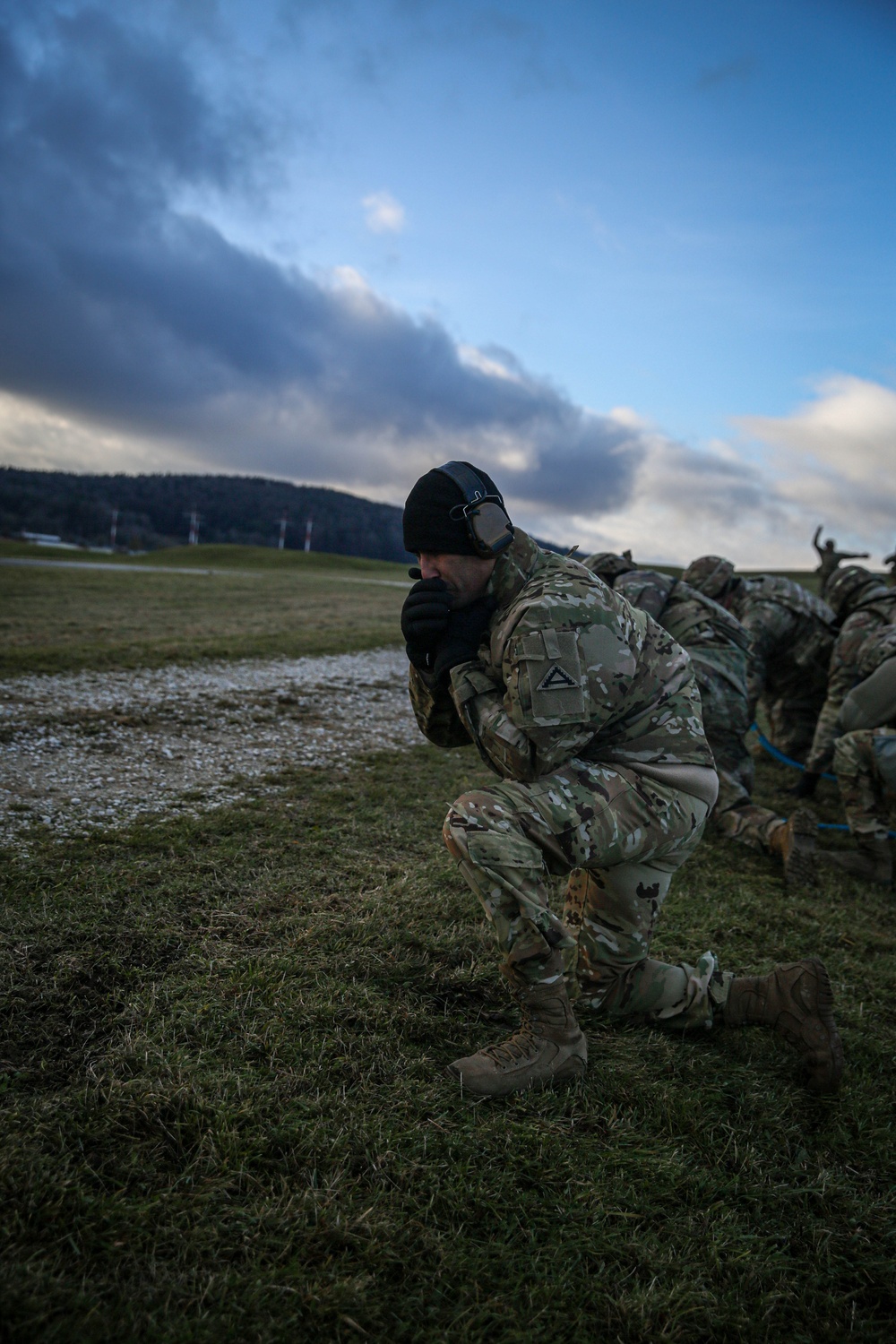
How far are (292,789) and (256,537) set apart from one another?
5299 inches

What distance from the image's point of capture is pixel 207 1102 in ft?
7.81

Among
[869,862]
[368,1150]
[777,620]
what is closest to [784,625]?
[777,620]

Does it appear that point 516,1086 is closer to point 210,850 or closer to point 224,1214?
point 224,1214

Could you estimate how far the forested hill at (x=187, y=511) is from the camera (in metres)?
113

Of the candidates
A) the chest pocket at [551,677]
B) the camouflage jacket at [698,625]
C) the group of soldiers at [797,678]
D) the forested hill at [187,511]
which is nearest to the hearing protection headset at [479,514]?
the chest pocket at [551,677]

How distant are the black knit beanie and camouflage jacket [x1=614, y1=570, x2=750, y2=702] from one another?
328 centimetres

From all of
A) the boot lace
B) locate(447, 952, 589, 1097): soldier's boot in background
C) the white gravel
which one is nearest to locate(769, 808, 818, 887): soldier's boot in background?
locate(447, 952, 589, 1097): soldier's boot in background

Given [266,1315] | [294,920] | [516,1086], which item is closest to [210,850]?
[294,920]

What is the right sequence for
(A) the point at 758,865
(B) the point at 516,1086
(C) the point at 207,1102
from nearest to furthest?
(C) the point at 207,1102 < (B) the point at 516,1086 < (A) the point at 758,865

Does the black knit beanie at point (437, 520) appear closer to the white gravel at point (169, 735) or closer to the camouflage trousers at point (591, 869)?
the camouflage trousers at point (591, 869)

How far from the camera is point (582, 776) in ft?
9.95

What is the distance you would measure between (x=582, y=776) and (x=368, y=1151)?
4.80 feet

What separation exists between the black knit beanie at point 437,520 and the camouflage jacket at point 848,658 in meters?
4.97

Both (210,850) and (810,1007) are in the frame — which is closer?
(810,1007)
